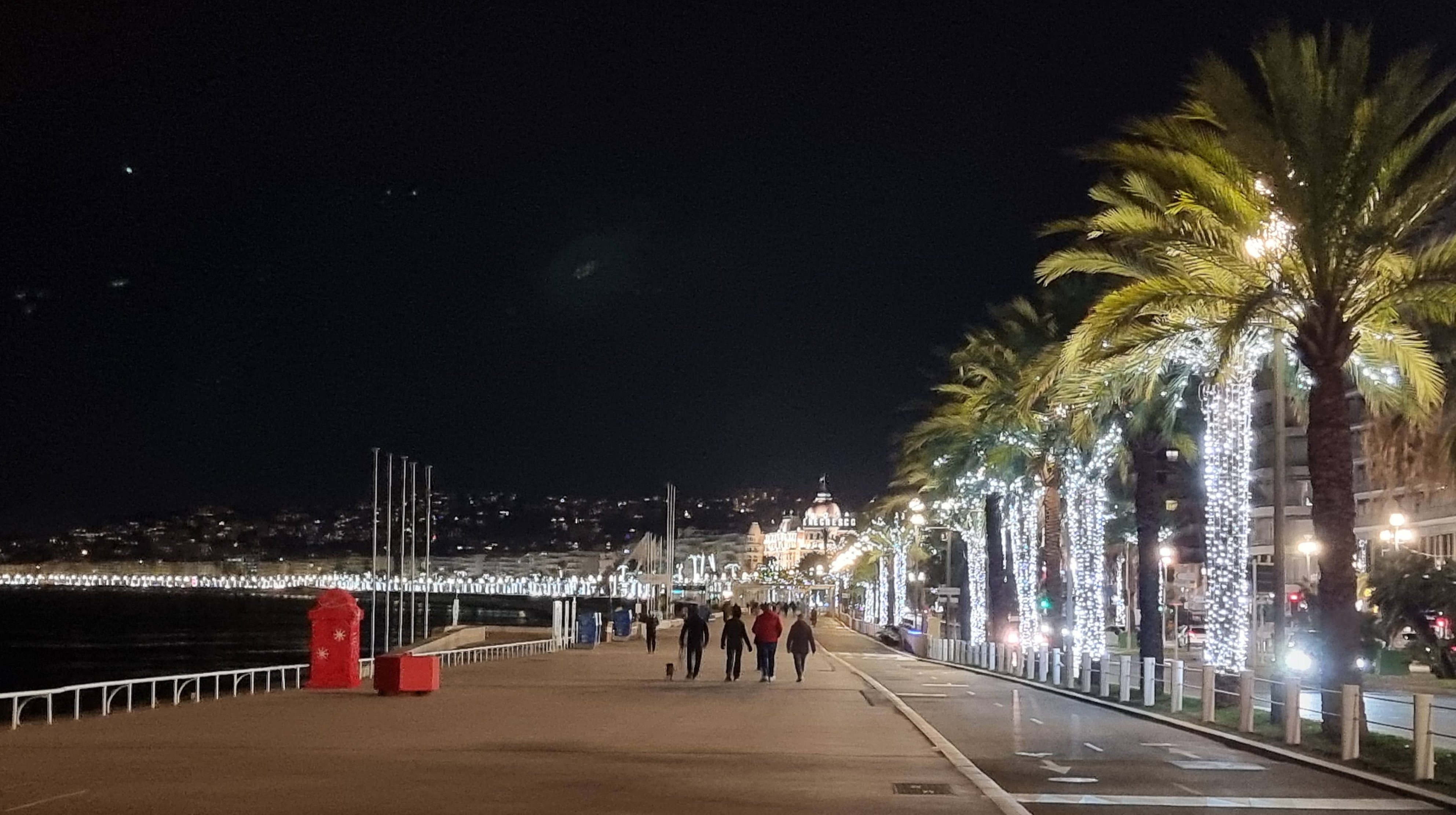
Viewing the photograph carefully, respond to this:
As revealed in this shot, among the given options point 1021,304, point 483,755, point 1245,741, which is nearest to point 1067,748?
point 1245,741

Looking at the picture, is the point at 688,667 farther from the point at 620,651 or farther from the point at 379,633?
the point at 379,633

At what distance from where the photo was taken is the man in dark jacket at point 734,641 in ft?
113

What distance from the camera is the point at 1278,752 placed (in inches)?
720

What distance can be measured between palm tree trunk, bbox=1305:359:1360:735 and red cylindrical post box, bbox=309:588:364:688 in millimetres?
16314

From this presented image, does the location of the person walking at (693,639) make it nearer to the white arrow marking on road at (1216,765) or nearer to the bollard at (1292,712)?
the bollard at (1292,712)

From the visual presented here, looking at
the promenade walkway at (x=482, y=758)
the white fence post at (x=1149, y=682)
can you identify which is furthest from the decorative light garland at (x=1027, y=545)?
the promenade walkway at (x=482, y=758)

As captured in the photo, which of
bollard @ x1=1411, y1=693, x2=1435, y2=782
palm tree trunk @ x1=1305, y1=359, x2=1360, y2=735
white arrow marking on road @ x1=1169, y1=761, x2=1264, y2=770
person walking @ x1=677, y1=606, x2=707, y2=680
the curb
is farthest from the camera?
person walking @ x1=677, y1=606, x2=707, y2=680

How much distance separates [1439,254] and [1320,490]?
3213mm

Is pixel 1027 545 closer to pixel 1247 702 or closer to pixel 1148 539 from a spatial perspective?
pixel 1148 539

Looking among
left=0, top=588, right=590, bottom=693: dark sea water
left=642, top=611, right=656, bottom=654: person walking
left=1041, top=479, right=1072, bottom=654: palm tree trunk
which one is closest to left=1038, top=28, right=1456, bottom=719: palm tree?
left=1041, top=479, right=1072, bottom=654: palm tree trunk

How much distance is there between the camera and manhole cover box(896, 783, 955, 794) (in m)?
13.9

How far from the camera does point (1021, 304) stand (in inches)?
1593

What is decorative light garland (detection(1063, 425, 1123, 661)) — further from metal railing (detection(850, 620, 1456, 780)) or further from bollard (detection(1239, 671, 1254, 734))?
bollard (detection(1239, 671, 1254, 734))

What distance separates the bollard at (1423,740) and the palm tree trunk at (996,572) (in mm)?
34312
